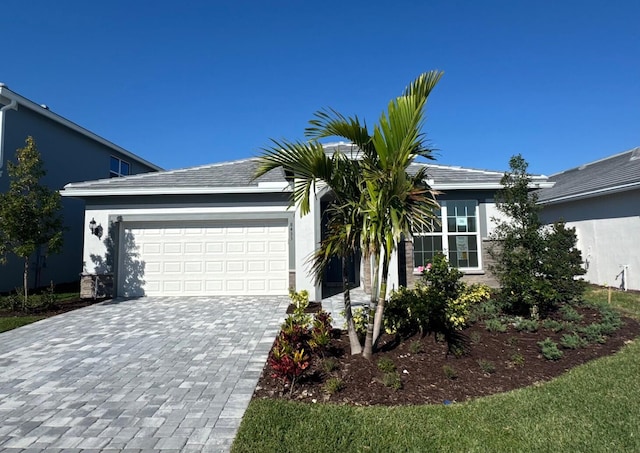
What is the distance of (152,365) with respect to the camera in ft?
17.3

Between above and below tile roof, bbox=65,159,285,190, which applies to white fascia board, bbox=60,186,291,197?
below

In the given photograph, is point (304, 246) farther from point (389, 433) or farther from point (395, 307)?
point (389, 433)

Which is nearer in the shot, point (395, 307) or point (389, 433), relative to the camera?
point (389, 433)

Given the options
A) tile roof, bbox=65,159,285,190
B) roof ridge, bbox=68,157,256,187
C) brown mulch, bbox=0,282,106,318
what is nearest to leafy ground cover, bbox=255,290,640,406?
tile roof, bbox=65,159,285,190

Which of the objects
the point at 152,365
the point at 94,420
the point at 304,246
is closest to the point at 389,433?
the point at 94,420

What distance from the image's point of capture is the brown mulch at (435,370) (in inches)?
160

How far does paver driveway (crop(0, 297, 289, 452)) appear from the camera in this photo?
3.35 metres

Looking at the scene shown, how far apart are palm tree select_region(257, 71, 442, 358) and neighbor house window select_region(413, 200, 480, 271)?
622 cm

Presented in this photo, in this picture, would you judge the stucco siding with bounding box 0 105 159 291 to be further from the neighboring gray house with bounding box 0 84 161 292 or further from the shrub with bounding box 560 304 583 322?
the shrub with bounding box 560 304 583 322

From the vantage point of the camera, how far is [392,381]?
417 cm

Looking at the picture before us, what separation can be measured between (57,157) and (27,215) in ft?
19.6

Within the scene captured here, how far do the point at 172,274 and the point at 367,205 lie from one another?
28.1 feet

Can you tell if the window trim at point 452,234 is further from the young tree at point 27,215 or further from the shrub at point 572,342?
the young tree at point 27,215

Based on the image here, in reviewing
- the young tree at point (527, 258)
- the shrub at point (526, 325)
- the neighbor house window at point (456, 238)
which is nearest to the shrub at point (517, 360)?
the shrub at point (526, 325)
